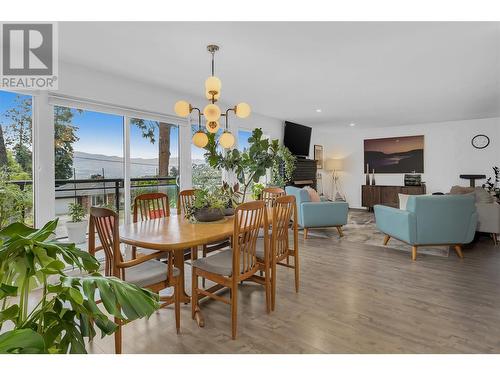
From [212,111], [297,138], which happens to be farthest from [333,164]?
A: [212,111]

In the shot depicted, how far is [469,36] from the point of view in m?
2.63

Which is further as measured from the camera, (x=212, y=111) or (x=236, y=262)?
(x=212, y=111)

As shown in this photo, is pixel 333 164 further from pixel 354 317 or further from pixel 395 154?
pixel 354 317

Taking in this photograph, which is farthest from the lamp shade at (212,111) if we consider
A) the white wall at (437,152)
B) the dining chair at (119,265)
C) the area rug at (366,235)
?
the white wall at (437,152)

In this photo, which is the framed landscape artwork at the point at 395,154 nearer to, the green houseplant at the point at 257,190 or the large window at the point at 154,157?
the green houseplant at the point at 257,190

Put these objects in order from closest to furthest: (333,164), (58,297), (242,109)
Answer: (58,297)
(242,109)
(333,164)

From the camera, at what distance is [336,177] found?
8773mm

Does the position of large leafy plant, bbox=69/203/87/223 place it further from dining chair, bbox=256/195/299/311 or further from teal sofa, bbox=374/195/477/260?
teal sofa, bbox=374/195/477/260

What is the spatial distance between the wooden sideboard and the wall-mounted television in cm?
210

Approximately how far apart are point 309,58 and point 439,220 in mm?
2589

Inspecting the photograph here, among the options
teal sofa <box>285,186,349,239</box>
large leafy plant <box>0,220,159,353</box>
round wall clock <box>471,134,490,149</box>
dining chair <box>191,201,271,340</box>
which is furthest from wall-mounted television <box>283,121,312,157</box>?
large leafy plant <box>0,220,159,353</box>

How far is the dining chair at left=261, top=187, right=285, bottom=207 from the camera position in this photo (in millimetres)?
3403

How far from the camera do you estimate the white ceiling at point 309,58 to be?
2498mm
